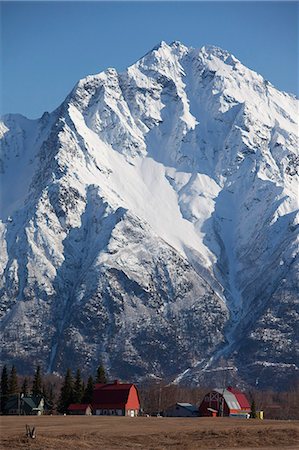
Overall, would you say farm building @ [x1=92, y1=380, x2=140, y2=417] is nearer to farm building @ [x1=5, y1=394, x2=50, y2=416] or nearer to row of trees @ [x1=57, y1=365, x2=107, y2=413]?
row of trees @ [x1=57, y1=365, x2=107, y2=413]

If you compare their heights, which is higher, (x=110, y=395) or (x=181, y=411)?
(x=110, y=395)

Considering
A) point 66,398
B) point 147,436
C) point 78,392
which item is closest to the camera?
point 147,436

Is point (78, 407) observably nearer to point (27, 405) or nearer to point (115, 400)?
point (115, 400)

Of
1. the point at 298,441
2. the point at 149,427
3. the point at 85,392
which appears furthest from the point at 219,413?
the point at 298,441

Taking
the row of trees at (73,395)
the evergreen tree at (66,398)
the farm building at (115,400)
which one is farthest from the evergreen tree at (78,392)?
the farm building at (115,400)

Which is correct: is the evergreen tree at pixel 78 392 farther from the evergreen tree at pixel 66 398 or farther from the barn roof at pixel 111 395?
the barn roof at pixel 111 395

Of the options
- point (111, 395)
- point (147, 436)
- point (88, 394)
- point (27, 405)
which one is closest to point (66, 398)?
point (88, 394)
